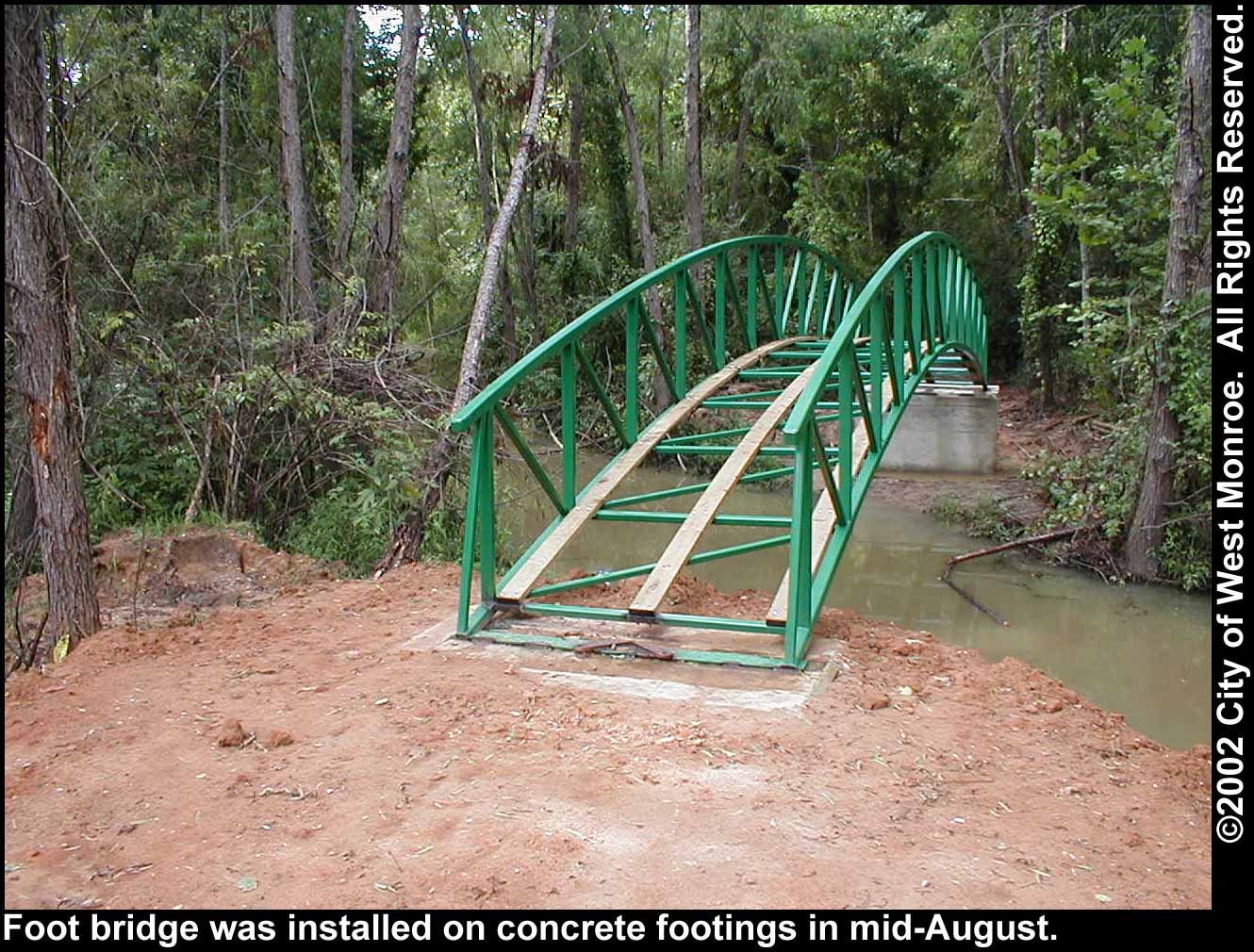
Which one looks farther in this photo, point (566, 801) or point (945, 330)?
point (945, 330)

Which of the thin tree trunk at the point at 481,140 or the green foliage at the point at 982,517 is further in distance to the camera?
the thin tree trunk at the point at 481,140

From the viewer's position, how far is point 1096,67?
54.5 feet

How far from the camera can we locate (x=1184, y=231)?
10.6 m

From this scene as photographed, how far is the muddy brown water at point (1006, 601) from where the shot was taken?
8750 mm

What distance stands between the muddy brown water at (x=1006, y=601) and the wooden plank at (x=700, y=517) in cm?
228

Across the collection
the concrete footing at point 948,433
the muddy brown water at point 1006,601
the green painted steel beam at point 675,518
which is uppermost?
the green painted steel beam at point 675,518

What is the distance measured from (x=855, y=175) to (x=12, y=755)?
772 inches

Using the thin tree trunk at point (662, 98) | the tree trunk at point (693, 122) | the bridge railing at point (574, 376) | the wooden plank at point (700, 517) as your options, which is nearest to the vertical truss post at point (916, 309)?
the bridge railing at point (574, 376)

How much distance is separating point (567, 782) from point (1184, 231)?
923cm

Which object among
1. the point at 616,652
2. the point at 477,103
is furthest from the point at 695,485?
the point at 477,103

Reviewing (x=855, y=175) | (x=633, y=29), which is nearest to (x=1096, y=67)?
(x=855, y=175)

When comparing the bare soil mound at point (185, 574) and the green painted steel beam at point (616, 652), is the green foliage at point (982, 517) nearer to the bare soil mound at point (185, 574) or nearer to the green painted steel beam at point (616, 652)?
the bare soil mound at point (185, 574)
